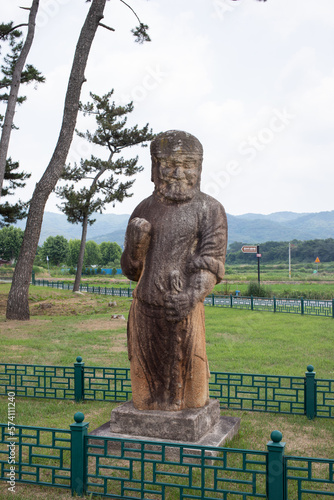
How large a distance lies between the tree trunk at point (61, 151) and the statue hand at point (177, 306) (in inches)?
425

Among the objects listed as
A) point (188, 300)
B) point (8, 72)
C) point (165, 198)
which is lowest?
point (188, 300)

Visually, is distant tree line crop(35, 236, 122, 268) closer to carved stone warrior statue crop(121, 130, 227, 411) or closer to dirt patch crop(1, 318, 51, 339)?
dirt patch crop(1, 318, 51, 339)

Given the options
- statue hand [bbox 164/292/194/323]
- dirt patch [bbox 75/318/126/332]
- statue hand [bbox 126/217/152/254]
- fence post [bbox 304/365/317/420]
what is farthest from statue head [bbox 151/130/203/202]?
dirt patch [bbox 75/318/126/332]

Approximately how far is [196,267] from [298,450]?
2361 mm

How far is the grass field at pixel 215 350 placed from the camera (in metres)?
5.78

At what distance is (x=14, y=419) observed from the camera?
248 inches

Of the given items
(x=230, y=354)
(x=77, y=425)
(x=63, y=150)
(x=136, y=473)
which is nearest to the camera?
(x=77, y=425)

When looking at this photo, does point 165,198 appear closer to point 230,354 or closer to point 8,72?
point 230,354

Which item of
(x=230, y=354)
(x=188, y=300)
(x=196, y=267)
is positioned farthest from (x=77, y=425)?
(x=230, y=354)

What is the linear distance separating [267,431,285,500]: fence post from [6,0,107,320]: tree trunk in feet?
39.9

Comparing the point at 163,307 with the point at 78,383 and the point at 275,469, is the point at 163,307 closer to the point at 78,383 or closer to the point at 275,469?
the point at 275,469

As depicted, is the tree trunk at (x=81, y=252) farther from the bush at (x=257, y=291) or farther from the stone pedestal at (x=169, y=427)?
the stone pedestal at (x=169, y=427)

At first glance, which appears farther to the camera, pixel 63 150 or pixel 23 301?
pixel 23 301

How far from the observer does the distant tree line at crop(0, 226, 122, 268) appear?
62.2 meters
